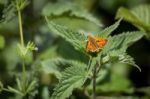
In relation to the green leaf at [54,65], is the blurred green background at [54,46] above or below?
above

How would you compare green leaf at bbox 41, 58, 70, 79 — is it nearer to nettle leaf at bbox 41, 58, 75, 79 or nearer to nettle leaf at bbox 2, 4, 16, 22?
nettle leaf at bbox 41, 58, 75, 79

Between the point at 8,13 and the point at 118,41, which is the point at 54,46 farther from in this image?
the point at 118,41

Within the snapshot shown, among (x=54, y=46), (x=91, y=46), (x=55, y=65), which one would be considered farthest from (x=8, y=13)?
(x=54, y=46)

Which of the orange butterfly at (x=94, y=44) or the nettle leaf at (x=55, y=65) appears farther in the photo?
the nettle leaf at (x=55, y=65)

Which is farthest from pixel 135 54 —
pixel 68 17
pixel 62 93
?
pixel 62 93

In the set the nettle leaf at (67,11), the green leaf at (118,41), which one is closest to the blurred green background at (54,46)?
the nettle leaf at (67,11)

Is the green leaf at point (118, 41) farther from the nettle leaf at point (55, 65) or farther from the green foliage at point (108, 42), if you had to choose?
the nettle leaf at point (55, 65)
